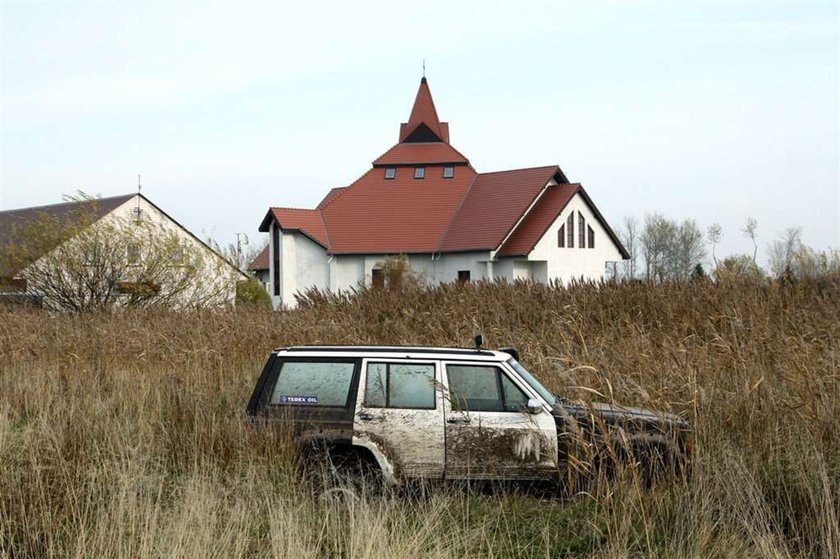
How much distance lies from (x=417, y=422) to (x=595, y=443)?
2199 millimetres

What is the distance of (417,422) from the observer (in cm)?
959

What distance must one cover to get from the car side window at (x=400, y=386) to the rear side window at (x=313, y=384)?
222 mm

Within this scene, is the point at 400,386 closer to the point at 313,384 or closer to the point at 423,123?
the point at 313,384

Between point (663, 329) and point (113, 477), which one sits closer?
point (113, 477)

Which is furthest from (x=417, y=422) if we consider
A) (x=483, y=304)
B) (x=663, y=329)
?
(x=483, y=304)

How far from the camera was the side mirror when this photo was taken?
30.6 feet

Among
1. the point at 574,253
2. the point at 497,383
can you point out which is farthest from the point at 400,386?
the point at 574,253

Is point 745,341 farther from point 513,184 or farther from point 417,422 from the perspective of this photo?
point 513,184

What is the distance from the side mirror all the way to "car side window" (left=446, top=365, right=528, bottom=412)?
0.32 ft

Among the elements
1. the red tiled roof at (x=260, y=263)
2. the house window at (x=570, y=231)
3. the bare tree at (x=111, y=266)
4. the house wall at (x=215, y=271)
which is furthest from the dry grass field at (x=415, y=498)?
the red tiled roof at (x=260, y=263)

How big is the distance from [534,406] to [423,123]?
61325mm

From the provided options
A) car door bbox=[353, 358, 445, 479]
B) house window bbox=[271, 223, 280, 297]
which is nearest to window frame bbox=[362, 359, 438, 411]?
car door bbox=[353, 358, 445, 479]

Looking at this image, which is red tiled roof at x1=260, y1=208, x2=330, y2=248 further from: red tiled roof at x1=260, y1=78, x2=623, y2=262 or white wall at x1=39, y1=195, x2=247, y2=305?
white wall at x1=39, y1=195, x2=247, y2=305

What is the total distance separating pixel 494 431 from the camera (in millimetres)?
9516
